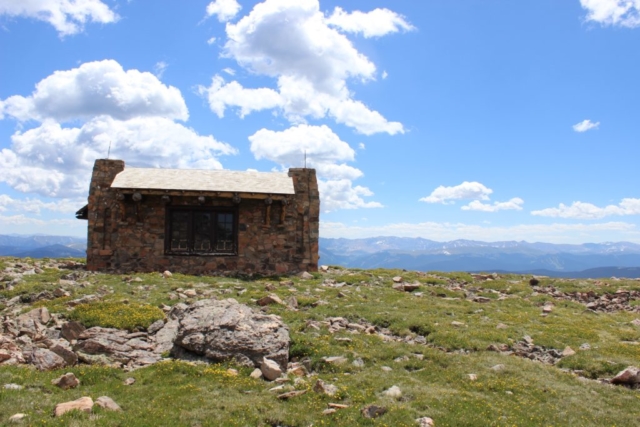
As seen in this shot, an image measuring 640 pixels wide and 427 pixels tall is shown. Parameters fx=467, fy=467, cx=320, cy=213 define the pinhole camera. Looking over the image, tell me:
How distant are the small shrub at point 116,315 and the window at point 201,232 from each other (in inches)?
465

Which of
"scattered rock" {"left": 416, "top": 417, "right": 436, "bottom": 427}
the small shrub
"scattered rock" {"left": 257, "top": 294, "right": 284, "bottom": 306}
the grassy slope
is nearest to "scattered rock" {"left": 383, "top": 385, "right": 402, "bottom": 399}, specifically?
the grassy slope

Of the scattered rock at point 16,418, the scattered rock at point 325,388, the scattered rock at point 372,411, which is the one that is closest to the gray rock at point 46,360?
the scattered rock at point 16,418

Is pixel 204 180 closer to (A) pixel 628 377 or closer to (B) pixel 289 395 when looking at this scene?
(B) pixel 289 395

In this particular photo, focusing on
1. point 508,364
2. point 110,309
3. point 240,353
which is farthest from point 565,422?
point 110,309

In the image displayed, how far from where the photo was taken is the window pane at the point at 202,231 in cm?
2753

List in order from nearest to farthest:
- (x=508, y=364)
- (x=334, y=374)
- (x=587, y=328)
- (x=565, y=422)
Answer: (x=565, y=422)
(x=334, y=374)
(x=508, y=364)
(x=587, y=328)

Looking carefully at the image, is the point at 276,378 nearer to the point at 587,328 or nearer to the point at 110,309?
the point at 110,309

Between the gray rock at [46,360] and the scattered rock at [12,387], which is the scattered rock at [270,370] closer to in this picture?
the gray rock at [46,360]

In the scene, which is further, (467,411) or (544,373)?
(544,373)

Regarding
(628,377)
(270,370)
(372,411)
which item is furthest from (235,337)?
(628,377)

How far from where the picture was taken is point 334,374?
37.6 ft

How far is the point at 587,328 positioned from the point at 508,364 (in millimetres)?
6314

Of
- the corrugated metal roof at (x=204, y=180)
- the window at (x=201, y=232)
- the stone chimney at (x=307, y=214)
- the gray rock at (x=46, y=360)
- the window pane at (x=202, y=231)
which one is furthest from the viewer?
the stone chimney at (x=307, y=214)

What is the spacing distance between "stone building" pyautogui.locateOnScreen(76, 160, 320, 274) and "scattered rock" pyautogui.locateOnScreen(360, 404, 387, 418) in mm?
18875
